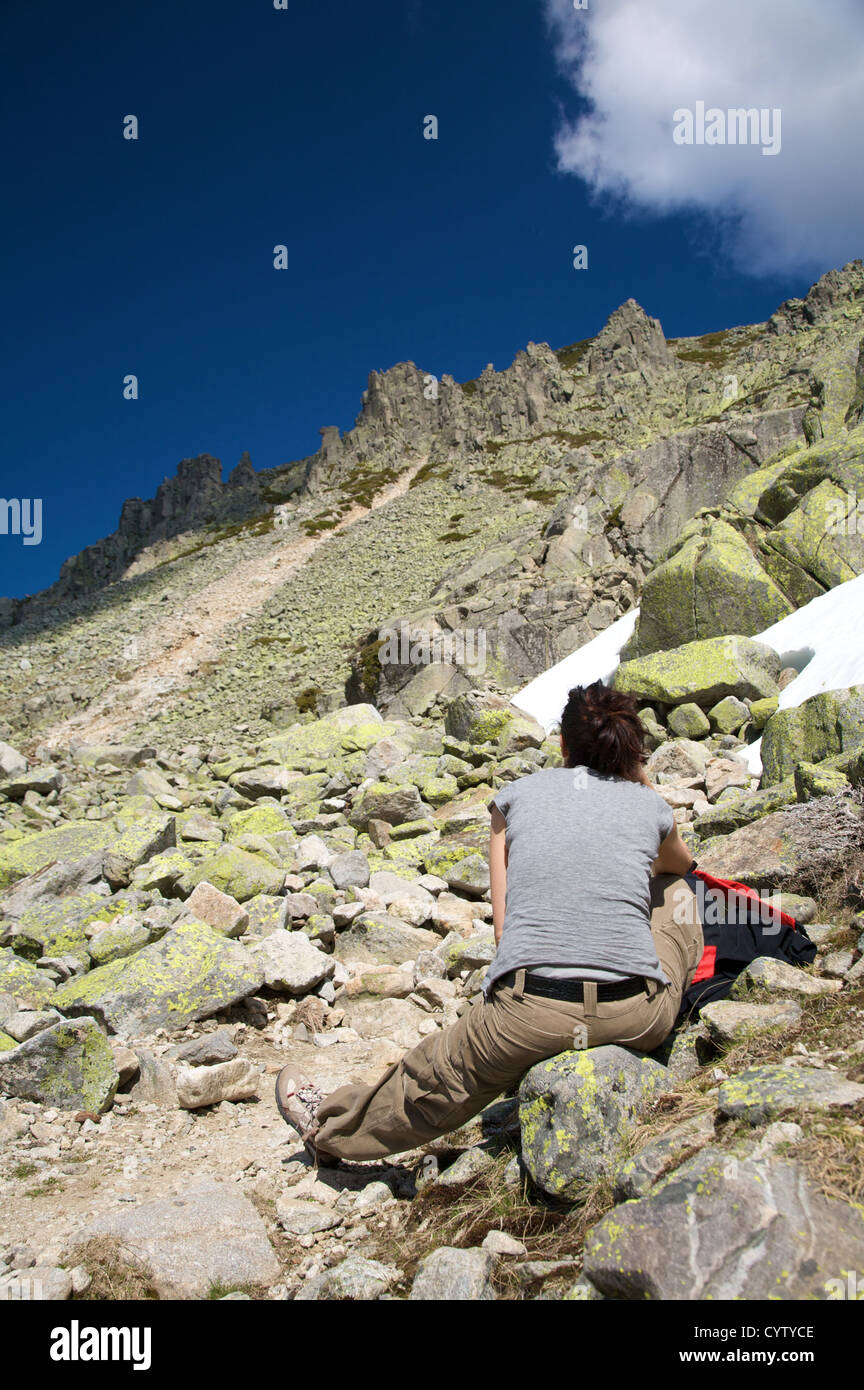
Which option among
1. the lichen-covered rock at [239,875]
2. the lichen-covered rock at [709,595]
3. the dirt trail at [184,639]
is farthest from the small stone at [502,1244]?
the dirt trail at [184,639]

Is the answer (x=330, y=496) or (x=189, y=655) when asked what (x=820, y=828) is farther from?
(x=330, y=496)

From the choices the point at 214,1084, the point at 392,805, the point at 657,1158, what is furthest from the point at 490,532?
the point at 657,1158

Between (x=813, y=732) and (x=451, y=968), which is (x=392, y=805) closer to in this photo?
(x=451, y=968)

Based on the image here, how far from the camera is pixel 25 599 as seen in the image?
9400 cm

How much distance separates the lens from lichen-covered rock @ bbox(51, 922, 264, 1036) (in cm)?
615

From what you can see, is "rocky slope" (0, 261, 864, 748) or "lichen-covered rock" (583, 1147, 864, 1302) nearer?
"lichen-covered rock" (583, 1147, 864, 1302)

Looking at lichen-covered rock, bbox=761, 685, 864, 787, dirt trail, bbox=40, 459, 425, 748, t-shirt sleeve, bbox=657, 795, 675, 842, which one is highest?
dirt trail, bbox=40, 459, 425, 748

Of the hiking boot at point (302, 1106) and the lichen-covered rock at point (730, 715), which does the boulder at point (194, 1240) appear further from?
the lichen-covered rock at point (730, 715)

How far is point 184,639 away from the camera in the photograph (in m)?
47.5

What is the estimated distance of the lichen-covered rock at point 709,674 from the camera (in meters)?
12.2

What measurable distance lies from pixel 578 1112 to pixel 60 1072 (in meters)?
3.72

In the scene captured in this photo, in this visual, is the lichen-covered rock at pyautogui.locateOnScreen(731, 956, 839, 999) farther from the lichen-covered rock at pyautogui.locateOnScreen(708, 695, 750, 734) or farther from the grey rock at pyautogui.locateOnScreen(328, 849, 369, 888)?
the lichen-covered rock at pyautogui.locateOnScreen(708, 695, 750, 734)

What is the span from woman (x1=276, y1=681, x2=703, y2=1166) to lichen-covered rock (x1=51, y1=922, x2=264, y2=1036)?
94.3 inches

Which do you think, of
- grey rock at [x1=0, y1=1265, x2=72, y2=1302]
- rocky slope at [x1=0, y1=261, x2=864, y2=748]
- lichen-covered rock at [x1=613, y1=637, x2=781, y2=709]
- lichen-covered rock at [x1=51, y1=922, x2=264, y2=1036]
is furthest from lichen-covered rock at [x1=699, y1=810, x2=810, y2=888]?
rocky slope at [x1=0, y1=261, x2=864, y2=748]
